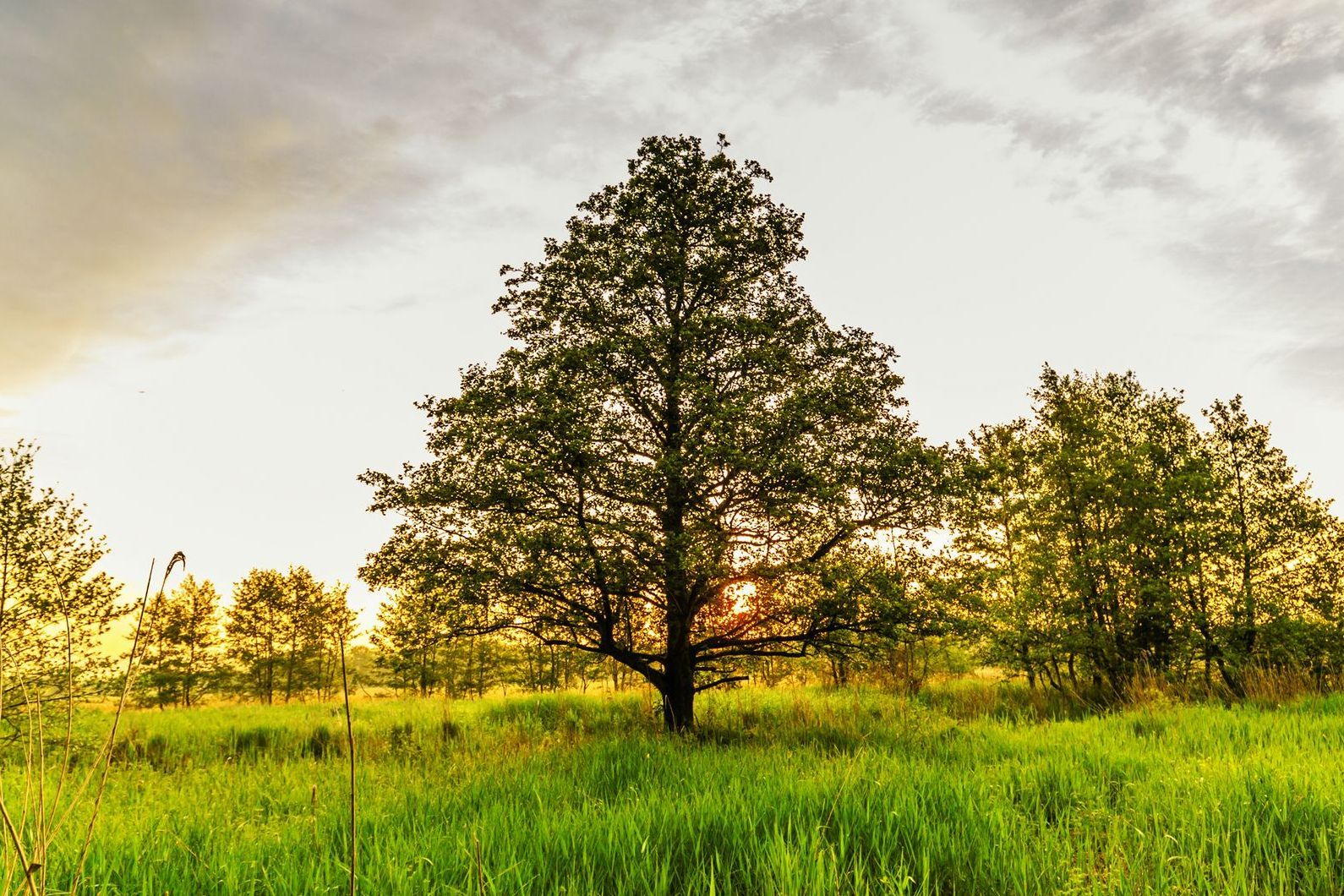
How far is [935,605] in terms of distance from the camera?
1263cm

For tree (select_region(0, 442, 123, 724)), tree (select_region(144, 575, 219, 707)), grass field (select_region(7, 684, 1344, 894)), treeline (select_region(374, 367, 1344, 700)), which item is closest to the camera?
grass field (select_region(7, 684, 1344, 894))

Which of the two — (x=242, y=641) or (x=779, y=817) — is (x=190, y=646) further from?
(x=779, y=817)

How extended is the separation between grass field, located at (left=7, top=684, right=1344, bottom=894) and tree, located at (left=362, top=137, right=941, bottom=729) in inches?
105

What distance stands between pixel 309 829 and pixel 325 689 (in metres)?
68.4

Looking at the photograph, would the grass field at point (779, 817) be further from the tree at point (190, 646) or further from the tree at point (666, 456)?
the tree at point (190, 646)

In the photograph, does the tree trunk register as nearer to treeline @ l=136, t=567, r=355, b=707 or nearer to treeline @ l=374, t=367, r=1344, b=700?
treeline @ l=374, t=367, r=1344, b=700

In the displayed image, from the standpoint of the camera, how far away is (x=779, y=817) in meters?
5.70

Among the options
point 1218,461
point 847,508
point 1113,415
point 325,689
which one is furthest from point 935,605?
point 325,689

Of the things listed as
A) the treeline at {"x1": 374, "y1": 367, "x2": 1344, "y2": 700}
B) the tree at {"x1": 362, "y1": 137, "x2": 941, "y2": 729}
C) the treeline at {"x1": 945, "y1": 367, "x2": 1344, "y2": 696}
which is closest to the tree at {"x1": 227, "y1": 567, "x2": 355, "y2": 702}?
the treeline at {"x1": 374, "y1": 367, "x2": 1344, "y2": 700}

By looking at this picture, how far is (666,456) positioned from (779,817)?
267 inches

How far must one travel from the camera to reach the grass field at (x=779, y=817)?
15.6ft

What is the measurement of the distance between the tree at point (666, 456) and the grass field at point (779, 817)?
2659mm

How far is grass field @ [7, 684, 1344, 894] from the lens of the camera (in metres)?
4.76

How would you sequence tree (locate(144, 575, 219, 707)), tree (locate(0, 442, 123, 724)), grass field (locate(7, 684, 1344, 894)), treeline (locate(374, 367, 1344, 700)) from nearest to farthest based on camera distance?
grass field (locate(7, 684, 1344, 894))
tree (locate(0, 442, 123, 724))
treeline (locate(374, 367, 1344, 700))
tree (locate(144, 575, 219, 707))
